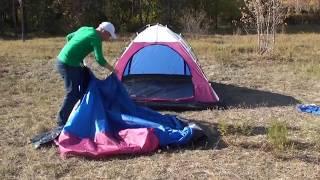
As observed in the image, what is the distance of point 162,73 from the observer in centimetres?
946

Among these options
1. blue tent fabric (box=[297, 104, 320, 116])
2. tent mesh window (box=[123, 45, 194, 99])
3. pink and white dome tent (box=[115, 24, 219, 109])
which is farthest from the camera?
tent mesh window (box=[123, 45, 194, 99])

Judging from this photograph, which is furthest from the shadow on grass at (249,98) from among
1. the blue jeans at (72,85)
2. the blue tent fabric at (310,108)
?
the blue jeans at (72,85)

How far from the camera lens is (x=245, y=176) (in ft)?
16.5

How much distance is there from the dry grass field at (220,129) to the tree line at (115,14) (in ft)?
36.0

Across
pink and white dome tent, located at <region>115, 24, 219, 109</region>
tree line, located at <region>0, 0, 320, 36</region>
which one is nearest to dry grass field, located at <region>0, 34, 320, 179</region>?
pink and white dome tent, located at <region>115, 24, 219, 109</region>

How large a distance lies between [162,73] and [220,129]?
315cm

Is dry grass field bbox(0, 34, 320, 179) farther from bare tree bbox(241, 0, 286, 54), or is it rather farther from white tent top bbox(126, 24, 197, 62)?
bare tree bbox(241, 0, 286, 54)

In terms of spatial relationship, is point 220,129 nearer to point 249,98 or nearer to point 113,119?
point 113,119

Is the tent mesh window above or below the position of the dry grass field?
above

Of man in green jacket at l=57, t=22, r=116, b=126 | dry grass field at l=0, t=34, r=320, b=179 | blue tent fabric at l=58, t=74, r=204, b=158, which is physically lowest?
dry grass field at l=0, t=34, r=320, b=179

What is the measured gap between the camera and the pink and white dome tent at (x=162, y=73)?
26.2ft

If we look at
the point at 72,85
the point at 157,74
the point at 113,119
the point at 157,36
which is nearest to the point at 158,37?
the point at 157,36

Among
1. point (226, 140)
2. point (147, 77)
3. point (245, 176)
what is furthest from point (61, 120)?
point (147, 77)

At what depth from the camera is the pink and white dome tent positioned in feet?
26.2
